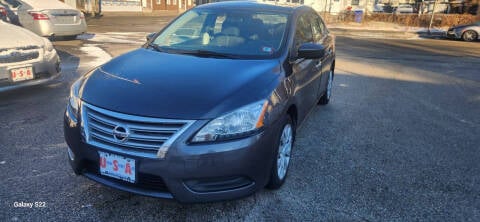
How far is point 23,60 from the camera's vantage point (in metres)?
→ 4.92

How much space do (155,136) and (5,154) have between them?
2.14 meters

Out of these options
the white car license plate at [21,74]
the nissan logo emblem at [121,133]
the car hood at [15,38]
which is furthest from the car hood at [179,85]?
the car hood at [15,38]

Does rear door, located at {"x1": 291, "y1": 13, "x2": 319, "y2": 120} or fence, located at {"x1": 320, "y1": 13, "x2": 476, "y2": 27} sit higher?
fence, located at {"x1": 320, "y1": 13, "x2": 476, "y2": 27}

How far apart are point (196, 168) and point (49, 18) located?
9541mm

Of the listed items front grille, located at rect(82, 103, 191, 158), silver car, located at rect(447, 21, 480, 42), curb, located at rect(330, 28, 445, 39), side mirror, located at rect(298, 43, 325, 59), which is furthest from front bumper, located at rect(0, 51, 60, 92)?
silver car, located at rect(447, 21, 480, 42)

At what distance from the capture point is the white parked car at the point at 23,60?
470cm

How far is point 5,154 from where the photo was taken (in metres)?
3.41

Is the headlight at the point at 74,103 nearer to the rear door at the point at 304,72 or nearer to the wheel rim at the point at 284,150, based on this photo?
the wheel rim at the point at 284,150

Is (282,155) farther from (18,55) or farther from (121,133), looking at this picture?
(18,55)

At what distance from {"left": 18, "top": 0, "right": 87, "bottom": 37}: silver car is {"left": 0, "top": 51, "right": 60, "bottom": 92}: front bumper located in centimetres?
511

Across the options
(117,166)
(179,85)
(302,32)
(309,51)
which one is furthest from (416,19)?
(117,166)

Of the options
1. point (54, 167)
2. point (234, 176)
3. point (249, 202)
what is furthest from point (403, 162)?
point (54, 167)

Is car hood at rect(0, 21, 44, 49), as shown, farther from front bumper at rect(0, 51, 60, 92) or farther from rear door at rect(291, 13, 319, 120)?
rear door at rect(291, 13, 319, 120)

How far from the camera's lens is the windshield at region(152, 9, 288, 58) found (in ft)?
10.9
